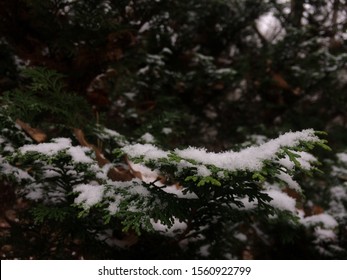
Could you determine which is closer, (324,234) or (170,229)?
(170,229)

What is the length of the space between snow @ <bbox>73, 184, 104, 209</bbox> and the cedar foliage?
A: 0.02m

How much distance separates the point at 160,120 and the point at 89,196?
142 cm

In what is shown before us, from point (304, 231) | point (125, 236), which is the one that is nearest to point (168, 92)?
point (304, 231)

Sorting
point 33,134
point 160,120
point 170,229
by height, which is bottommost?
point 170,229

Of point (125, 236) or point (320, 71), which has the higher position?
point (320, 71)

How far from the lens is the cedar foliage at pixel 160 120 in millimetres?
1933

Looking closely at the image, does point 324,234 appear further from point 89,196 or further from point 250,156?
point 89,196

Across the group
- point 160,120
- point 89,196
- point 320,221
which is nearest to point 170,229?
A: point 89,196

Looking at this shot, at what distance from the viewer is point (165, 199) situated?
1.83 m

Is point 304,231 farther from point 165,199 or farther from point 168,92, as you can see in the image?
point 168,92

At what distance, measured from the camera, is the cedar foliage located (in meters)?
1.93

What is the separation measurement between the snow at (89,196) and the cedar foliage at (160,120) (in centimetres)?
2

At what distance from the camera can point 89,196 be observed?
191 centimetres
